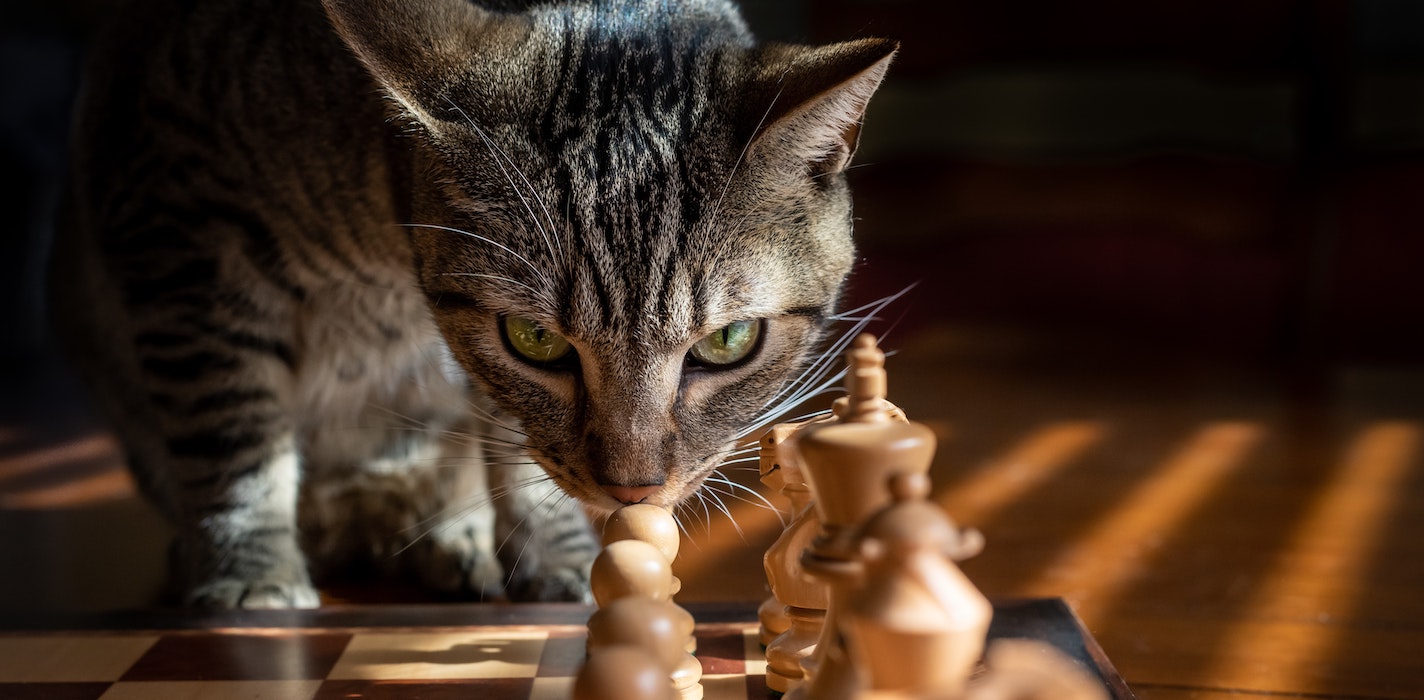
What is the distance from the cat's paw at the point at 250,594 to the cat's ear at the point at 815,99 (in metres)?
0.84

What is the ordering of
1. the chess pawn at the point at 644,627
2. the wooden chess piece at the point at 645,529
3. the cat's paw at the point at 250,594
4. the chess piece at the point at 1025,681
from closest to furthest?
the chess piece at the point at 1025,681 → the chess pawn at the point at 644,627 → the wooden chess piece at the point at 645,529 → the cat's paw at the point at 250,594

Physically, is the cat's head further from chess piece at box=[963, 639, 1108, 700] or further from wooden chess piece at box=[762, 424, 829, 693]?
chess piece at box=[963, 639, 1108, 700]

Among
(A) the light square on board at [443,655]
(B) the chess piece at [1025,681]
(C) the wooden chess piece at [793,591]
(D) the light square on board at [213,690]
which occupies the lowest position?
(A) the light square on board at [443,655]

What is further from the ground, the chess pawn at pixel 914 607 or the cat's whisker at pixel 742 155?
the cat's whisker at pixel 742 155

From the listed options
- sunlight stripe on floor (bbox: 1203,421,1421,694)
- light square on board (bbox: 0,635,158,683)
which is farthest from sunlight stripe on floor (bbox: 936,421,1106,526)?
light square on board (bbox: 0,635,158,683)

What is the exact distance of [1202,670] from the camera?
1.26 meters

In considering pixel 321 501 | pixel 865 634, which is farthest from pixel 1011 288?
pixel 865 634

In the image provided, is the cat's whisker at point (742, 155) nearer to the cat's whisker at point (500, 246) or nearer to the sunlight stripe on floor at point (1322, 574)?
the cat's whisker at point (500, 246)

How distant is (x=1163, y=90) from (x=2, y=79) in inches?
137

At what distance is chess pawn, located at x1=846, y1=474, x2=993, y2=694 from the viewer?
628mm

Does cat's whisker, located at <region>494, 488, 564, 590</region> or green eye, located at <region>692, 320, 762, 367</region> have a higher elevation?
green eye, located at <region>692, 320, 762, 367</region>

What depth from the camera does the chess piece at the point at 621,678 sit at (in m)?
0.74

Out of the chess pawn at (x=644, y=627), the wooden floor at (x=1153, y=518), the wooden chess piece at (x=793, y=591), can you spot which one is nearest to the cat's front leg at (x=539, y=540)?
the wooden floor at (x=1153, y=518)

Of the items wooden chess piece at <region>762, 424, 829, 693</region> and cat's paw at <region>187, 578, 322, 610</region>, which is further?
cat's paw at <region>187, 578, 322, 610</region>
